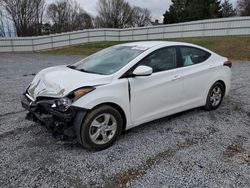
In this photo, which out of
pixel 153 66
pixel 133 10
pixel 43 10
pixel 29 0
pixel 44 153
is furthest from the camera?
pixel 133 10

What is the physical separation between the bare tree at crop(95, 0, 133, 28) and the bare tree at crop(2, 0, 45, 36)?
13.4 m

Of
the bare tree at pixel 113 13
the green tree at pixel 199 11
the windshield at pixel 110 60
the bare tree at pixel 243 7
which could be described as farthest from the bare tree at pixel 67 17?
the windshield at pixel 110 60

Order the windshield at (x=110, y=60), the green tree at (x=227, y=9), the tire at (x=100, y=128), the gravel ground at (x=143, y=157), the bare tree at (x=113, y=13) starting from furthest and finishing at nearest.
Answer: the bare tree at (x=113, y=13), the green tree at (x=227, y=9), the windshield at (x=110, y=60), the tire at (x=100, y=128), the gravel ground at (x=143, y=157)

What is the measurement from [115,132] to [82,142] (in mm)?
506

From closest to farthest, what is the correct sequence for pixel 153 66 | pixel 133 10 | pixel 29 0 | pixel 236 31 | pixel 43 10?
pixel 153 66 → pixel 236 31 → pixel 29 0 → pixel 43 10 → pixel 133 10

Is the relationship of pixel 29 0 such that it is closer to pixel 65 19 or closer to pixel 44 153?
pixel 65 19

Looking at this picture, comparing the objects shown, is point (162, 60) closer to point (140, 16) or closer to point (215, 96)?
point (215, 96)

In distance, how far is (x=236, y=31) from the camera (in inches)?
772

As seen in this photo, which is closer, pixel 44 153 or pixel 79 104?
pixel 79 104

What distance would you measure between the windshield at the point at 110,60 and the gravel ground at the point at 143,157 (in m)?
1.12

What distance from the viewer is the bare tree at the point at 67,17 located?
43.2 metres

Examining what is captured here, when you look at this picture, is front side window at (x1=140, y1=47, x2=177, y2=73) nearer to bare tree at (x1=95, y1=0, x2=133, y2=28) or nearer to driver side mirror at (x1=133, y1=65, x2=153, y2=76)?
driver side mirror at (x1=133, y1=65, x2=153, y2=76)

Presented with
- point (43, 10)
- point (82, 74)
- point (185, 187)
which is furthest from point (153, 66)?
point (43, 10)

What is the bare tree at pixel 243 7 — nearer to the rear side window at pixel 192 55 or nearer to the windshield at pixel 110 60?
the rear side window at pixel 192 55
